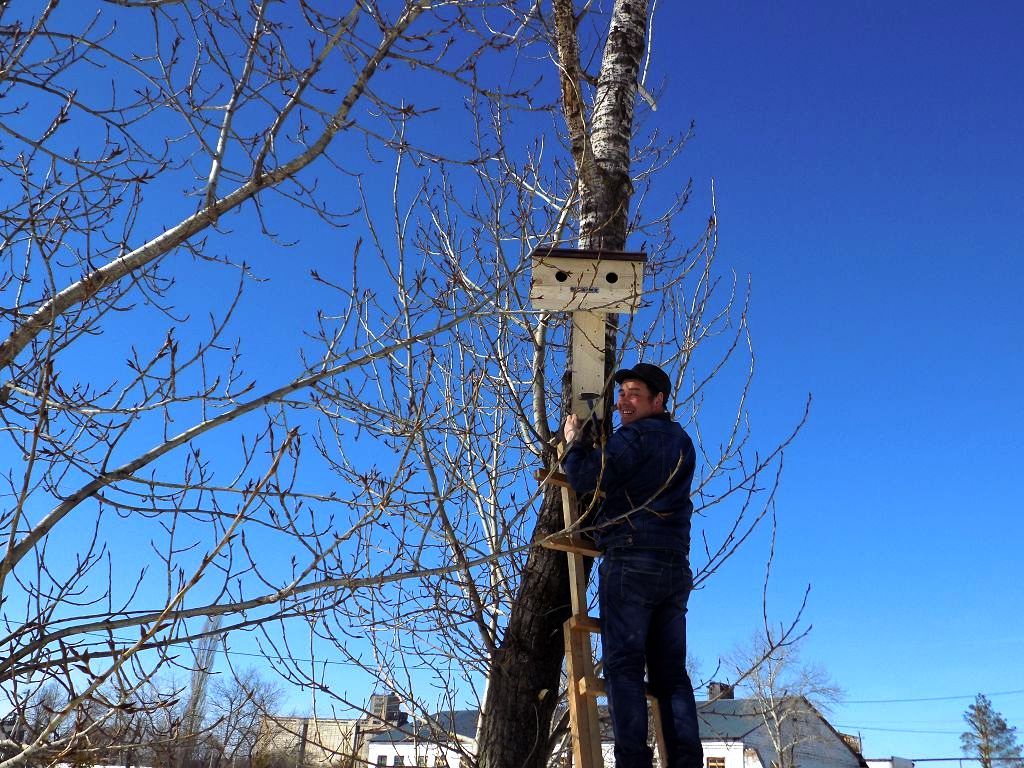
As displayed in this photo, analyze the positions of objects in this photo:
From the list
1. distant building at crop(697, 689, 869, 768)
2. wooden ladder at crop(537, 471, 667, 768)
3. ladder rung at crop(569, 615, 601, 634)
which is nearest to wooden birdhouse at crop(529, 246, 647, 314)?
wooden ladder at crop(537, 471, 667, 768)

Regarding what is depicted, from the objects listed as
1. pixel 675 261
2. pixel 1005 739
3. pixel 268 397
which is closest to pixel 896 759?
pixel 1005 739

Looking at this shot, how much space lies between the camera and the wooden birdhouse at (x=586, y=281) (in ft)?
12.7

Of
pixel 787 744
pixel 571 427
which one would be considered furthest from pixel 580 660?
pixel 787 744

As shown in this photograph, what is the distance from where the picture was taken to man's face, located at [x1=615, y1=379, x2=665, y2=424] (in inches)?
150

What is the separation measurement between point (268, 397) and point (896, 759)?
119 feet

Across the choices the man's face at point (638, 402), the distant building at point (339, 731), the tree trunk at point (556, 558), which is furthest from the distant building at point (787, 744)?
the man's face at point (638, 402)

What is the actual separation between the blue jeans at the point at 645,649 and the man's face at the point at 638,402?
2.14ft

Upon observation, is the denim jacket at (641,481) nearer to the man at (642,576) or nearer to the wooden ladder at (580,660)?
the man at (642,576)

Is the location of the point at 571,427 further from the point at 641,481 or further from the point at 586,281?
the point at 586,281

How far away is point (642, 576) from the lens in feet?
11.1

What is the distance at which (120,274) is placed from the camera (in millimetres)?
2746

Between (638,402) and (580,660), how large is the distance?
1.16 m

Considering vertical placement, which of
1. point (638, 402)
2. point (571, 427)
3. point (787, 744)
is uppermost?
point (638, 402)

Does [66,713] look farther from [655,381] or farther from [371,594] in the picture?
[655,381]
